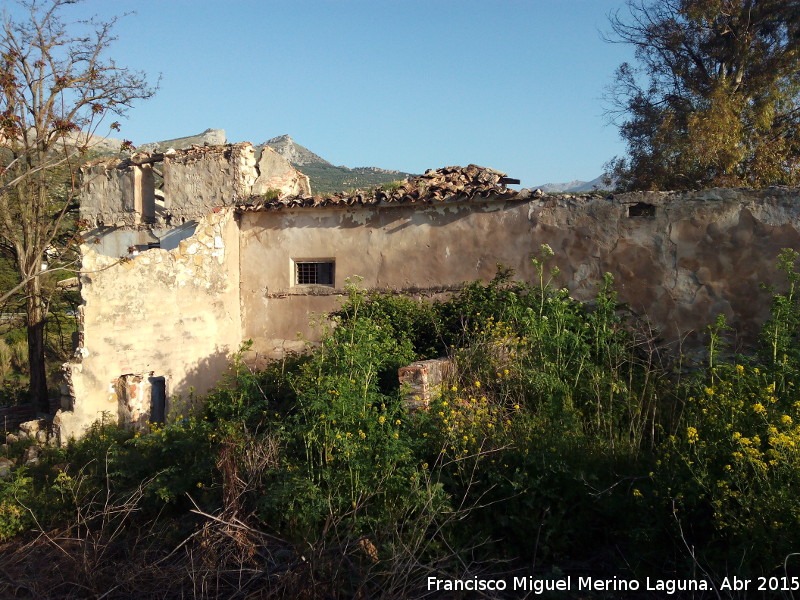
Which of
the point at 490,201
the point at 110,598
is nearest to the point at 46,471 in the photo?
the point at 110,598

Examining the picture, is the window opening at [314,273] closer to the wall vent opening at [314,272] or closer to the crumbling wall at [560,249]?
the wall vent opening at [314,272]

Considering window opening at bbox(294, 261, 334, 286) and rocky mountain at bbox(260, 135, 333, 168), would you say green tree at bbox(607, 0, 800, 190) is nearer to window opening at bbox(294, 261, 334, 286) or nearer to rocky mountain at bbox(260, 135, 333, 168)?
window opening at bbox(294, 261, 334, 286)

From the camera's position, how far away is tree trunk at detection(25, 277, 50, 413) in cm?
1207

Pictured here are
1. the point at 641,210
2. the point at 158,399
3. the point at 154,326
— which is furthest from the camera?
the point at 158,399

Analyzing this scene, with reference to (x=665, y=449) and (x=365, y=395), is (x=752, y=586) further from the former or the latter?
(x=365, y=395)

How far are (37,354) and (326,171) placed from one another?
2612 centimetres

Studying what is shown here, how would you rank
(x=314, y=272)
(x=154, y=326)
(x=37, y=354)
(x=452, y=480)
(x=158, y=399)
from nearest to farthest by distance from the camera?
(x=452, y=480) < (x=154, y=326) < (x=158, y=399) < (x=314, y=272) < (x=37, y=354)

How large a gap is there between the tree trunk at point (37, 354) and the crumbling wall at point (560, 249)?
4090 mm

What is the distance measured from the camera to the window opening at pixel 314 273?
11.3m

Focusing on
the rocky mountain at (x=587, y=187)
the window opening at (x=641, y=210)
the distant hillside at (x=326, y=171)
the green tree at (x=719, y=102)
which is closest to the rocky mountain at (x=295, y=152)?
the distant hillside at (x=326, y=171)

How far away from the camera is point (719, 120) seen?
14625mm

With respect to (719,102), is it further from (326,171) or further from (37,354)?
(326,171)

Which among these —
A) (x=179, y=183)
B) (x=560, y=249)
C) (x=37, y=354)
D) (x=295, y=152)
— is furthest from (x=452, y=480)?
(x=295, y=152)

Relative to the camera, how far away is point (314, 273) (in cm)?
1139
